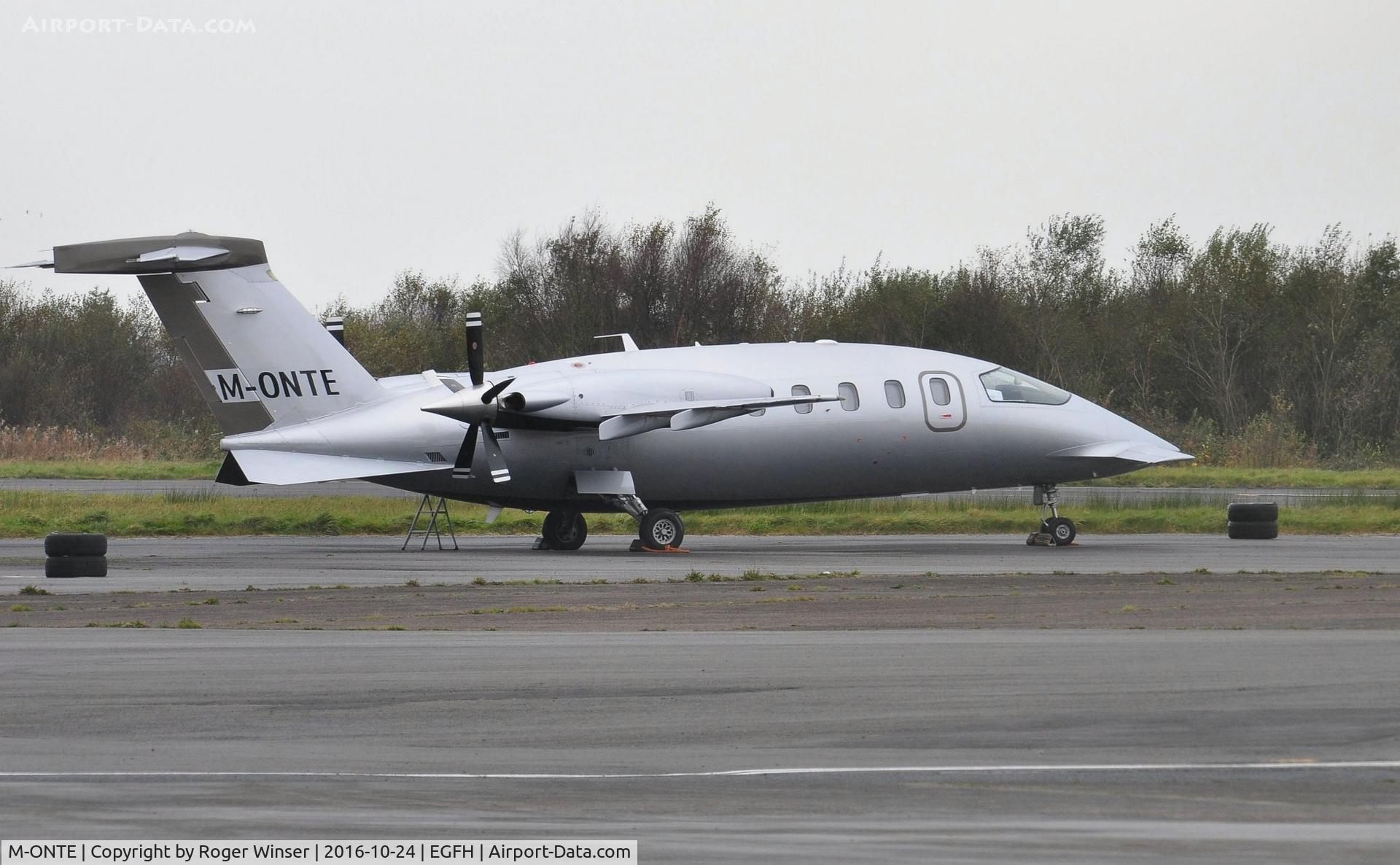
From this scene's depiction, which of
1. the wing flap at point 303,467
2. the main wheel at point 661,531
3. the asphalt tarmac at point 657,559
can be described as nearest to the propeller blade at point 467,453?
the wing flap at point 303,467

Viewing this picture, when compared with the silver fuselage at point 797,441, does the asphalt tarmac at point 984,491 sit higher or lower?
lower

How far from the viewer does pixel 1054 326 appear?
67.6m

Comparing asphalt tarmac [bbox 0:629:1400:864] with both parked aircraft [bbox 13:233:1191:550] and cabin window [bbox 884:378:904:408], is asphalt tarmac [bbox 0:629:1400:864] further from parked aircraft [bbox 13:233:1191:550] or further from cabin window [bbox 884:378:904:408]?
cabin window [bbox 884:378:904:408]

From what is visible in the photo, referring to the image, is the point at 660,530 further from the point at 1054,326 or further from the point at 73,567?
the point at 1054,326

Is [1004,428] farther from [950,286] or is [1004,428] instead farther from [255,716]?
[950,286]

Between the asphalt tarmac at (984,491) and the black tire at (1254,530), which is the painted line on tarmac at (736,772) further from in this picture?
the asphalt tarmac at (984,491)

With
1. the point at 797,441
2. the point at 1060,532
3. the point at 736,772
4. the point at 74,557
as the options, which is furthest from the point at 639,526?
the point at 736,772

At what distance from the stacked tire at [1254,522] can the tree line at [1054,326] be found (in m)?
25.5

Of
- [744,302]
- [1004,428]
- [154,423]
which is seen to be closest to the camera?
Answer: [1004,428]

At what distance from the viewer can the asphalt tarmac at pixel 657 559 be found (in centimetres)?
2142

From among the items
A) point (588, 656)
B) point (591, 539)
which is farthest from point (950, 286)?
point (588, 656)

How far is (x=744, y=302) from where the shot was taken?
201 ft

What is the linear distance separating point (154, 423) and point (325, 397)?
149 feet

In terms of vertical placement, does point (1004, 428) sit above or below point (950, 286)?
below
